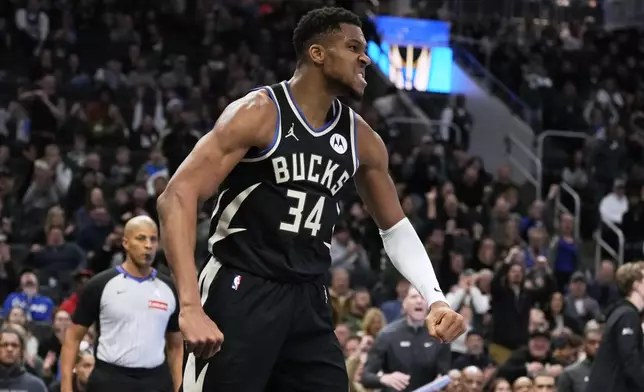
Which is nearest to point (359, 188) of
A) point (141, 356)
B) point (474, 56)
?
point (141, 356)

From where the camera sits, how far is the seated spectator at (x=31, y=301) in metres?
12.0

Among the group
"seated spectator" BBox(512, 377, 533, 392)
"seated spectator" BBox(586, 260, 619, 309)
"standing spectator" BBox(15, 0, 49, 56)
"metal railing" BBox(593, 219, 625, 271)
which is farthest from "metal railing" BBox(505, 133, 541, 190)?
"seated spectator" BBox(512, 377, 533, 392)

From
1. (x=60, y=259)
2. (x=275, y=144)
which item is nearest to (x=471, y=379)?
(x=60, y=259)

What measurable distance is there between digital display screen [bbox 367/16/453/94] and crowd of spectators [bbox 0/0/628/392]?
1.34m

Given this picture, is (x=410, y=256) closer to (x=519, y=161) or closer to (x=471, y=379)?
(x=471, y=379)

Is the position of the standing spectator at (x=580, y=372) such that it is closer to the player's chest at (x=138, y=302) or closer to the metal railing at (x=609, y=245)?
Result: the player's chest at (x=138, y=302)

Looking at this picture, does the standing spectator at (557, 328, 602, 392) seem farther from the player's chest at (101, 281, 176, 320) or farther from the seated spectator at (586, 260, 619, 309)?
the seated spectator at (586, 260, 619, 309)

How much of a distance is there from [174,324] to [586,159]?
40.7 ft

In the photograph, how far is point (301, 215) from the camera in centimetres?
470

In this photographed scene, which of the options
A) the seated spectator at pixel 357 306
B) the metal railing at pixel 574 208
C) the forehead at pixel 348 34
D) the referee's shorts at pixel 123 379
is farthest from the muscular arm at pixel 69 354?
the metal railing at pixel 574 208

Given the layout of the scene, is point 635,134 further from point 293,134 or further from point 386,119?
point 293,134

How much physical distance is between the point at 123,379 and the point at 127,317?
0.39m

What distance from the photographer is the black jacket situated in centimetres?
805

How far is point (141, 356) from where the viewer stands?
26.2ft
